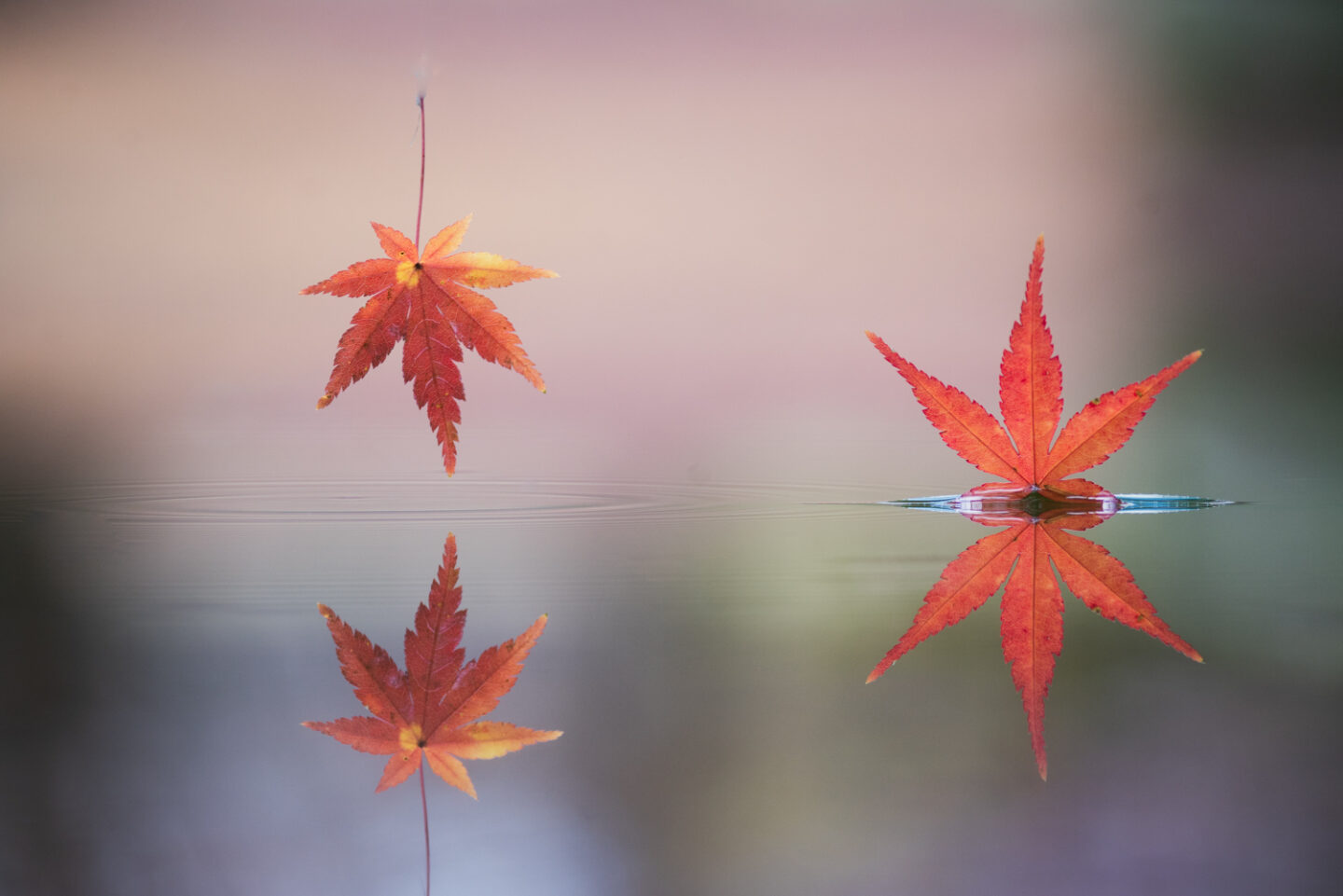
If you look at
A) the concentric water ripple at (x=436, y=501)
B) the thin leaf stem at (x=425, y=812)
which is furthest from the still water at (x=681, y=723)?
the concentric water ripple at (x=436, y=501)

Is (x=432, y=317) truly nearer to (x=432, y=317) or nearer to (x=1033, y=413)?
(x=432, y=317)

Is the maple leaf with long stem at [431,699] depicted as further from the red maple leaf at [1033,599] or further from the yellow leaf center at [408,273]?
the yellow leaf center at [408,273]

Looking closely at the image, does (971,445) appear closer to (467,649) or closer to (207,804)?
(467,649)

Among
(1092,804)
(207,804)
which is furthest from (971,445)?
(207,804)

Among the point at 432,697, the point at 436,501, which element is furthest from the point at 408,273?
the point at 432,697

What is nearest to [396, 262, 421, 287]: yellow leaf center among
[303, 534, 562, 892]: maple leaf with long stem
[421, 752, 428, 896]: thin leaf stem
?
[303, 534, 562, 892]: maple leaf with long stem

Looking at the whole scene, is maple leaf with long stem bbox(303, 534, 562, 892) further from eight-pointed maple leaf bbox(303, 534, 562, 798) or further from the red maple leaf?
the red maple leaf
